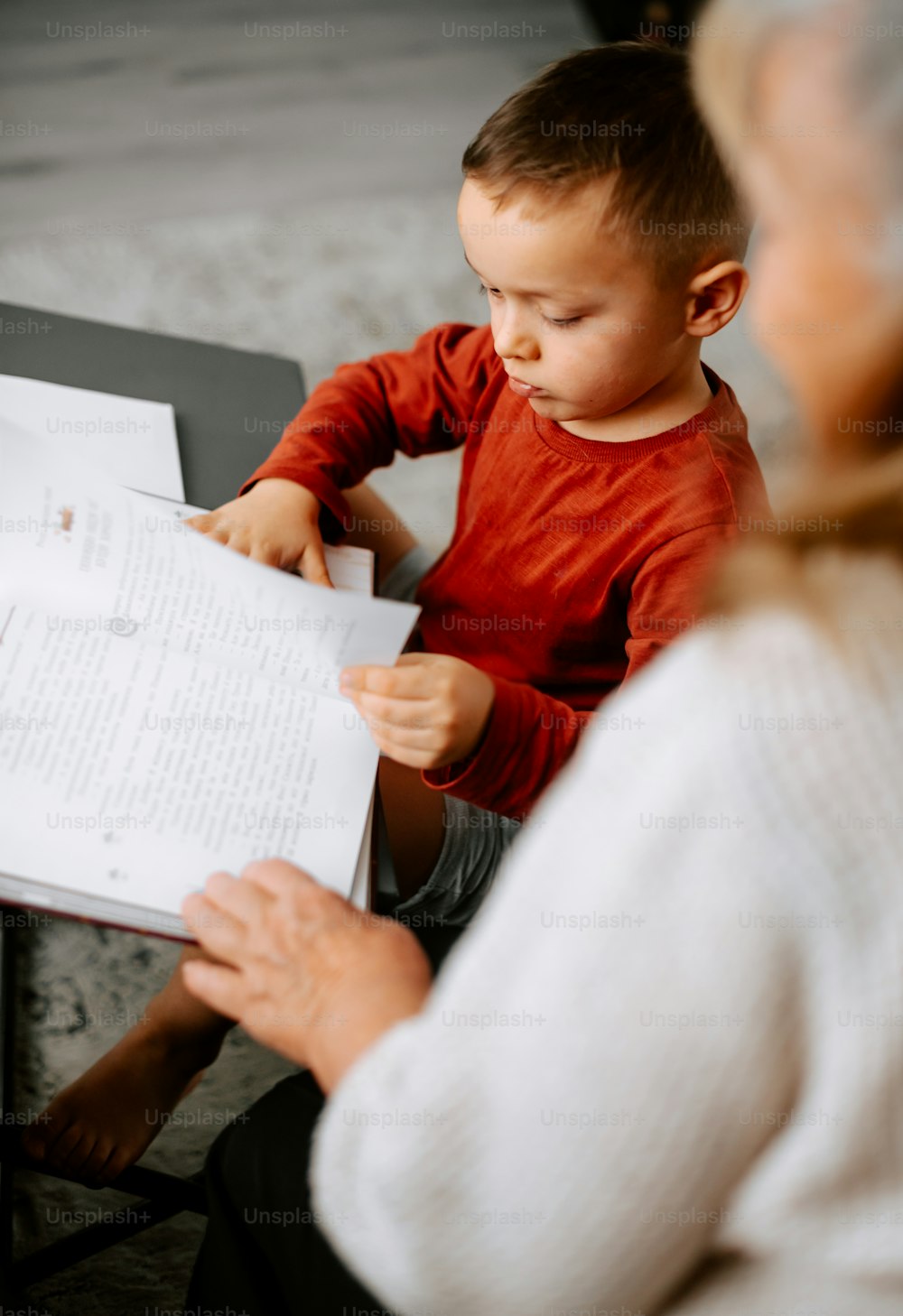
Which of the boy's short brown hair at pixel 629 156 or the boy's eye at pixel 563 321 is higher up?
the boy's short brown hair at pixel 629 156

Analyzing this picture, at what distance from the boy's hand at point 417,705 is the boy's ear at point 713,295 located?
1.10ft

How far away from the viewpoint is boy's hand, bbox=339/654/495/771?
0.66m

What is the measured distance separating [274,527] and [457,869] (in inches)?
11.5

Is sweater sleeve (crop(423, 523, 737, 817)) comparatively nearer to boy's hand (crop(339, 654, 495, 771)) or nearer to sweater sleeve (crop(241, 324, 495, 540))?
boy's hand (crop(339, 654, 495, 771))

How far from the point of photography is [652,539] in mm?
812

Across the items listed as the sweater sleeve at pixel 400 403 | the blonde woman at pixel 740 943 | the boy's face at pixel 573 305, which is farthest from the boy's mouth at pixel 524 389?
the blonde woman at pixel 740 943

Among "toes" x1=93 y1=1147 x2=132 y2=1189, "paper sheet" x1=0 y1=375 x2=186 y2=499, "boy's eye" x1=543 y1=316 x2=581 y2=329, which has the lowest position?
"toes" x1=93 y1=1147 x2=132 y2=1189

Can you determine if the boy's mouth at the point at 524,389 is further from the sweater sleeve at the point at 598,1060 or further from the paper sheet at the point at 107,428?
the sweater sleeve at the point at 598,1060

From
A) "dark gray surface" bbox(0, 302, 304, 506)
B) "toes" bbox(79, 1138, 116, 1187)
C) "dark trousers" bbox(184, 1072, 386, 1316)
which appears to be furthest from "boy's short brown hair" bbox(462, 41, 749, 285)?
"toes" bbox(79, 1138, 116, 1187)

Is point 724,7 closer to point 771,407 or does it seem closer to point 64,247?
point 771,407

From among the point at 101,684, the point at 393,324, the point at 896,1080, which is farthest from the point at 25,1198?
the point at 393,324

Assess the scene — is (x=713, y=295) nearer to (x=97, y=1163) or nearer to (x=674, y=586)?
(x=674, y=586)

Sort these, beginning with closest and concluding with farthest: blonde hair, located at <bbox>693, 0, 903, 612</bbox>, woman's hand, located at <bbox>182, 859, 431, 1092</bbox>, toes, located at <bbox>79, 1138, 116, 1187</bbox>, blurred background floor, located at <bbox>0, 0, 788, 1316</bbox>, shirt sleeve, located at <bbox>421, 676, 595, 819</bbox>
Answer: blonde hair, located at <bbox>693, 0, 903, 612</bbox>
woman's hand, located at <bbox>182, 859, 431, 1092</bbox>
shirt sleeve, located at <bbox>421, 676, 595, 819</bbox>
toes, located at <bbox>79, 1138, 116, 1187</bbox>
blurred background floor, located at <bbox>0, 0, 788, 1316</bbox>

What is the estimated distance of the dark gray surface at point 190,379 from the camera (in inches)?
34.0
